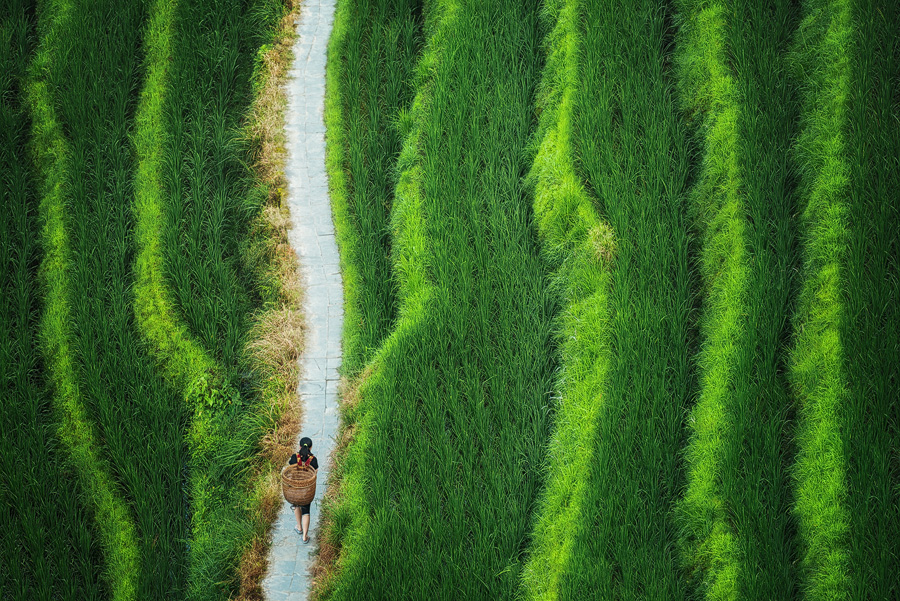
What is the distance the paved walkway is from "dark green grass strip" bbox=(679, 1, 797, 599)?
3.13 meters

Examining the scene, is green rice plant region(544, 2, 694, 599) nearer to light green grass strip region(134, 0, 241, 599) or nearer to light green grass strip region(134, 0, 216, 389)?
light green grass strip region(134, 0, 241, 599)

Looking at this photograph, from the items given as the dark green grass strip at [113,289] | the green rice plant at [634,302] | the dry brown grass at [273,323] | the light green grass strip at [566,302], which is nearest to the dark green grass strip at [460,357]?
the light green grass strip at [566,302]

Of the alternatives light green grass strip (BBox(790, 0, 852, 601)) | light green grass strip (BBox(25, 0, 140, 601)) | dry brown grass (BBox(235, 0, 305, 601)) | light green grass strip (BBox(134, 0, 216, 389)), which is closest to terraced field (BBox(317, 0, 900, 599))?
light green grass strip (BBox(790, 0, 852, 601))

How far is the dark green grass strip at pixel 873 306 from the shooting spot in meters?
4.88

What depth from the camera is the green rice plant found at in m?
5.40

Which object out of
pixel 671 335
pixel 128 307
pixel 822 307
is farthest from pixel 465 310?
pixel 128 307

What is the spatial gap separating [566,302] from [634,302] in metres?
0.65

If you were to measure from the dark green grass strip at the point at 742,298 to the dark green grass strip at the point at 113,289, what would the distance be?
13.7 ft

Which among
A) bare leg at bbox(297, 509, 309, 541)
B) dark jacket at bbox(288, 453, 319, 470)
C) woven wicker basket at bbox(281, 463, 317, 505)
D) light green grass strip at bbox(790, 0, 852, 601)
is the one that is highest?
light green grass strip at bbox(790, 0, 852, 601)

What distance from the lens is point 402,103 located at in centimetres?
810

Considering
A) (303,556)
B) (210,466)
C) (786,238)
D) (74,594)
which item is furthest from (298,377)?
(786,238)

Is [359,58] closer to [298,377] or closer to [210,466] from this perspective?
[298,377]

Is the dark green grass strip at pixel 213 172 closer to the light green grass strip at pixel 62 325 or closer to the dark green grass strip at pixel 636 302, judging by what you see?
the light green grass strip at pixel 62 325

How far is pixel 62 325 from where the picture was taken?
23.0ft
